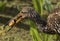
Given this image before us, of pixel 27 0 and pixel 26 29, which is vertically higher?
pixel 27 0

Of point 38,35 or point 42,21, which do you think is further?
point 42,21

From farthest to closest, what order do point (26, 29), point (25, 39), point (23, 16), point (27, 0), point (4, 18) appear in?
point (27, 0) < point (4, 18) < point (26, 29) < point (25, 39) < point (23, 16)

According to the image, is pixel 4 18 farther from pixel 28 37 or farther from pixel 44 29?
pixel 44 29

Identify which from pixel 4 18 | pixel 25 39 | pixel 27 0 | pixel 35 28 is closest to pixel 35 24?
pixel 35 28

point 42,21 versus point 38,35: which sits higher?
point 42,21

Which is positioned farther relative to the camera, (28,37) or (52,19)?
(28,37)

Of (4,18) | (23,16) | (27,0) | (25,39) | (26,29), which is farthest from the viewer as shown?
(27,0)

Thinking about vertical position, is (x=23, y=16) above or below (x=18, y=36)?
above

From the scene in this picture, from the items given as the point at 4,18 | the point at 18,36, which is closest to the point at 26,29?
the point at 18,36

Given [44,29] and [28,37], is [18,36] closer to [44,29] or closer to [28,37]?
[28,37]
